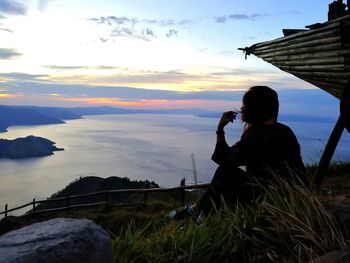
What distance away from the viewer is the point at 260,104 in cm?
370

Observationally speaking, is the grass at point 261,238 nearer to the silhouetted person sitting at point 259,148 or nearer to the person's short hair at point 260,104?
the silhouetted person sitting at point 259,148

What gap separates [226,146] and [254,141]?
0.81 ft

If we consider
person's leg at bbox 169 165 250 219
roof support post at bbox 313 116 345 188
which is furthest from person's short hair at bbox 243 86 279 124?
roof support post at bbox 313 116 345 188

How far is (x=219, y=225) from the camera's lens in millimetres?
3373

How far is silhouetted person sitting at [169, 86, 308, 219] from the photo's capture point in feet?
12.1

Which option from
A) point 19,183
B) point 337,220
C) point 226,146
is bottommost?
point 19,183

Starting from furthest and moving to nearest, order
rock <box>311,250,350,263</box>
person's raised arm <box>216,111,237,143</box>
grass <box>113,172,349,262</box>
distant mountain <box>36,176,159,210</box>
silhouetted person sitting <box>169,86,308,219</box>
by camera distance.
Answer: distant mountain <box>36,176,159,210</box>
person's raised arm <box>216,111,237,143</box>
silhouetted person sitting <box>169,86,308,219</box>
grass <box>113,172,349,262</box>
rock <box>311,250,350,263</box>

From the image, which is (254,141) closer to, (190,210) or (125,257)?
(190,210)

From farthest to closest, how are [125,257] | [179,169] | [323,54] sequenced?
[179,169], [323,54], [125,257]

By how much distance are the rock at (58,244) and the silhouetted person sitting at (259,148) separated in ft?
4.68

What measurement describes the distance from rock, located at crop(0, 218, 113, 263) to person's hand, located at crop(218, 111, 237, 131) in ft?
5.70

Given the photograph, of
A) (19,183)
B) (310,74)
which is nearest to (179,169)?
(19,183)

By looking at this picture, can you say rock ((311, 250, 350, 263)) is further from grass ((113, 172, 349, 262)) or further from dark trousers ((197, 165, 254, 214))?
dark trousers ((197, 165, 254, 214))

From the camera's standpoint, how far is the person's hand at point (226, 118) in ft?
12.9
